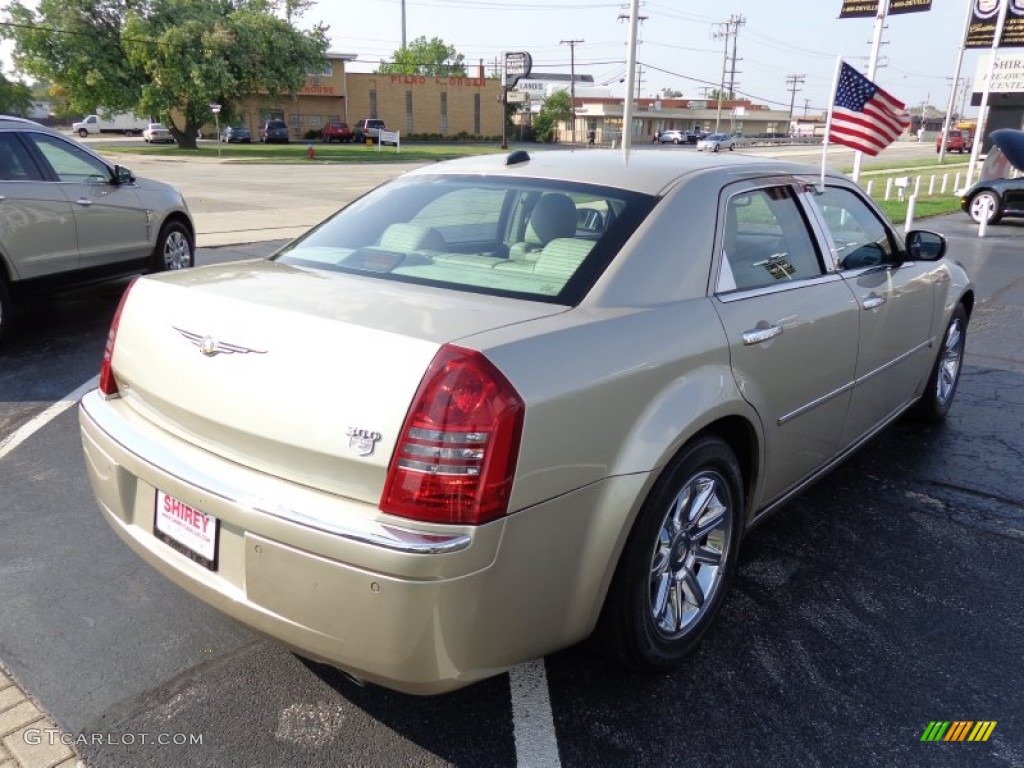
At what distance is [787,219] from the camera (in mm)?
3430

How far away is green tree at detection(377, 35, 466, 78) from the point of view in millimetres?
97625

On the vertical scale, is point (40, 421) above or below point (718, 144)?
below

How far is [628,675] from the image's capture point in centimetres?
270

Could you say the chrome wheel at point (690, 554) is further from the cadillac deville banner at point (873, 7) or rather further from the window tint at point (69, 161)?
the cadillac deville banner at point (873, 7)

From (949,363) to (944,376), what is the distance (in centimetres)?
11

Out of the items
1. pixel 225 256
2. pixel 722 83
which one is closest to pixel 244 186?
pixel 225 256

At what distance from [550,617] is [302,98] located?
246 ft

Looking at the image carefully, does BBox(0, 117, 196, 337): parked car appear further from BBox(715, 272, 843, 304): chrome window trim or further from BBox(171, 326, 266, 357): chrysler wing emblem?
BBox(715, 272, 843, 304): chrome window trim

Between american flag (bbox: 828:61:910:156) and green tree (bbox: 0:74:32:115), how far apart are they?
64.0 meters

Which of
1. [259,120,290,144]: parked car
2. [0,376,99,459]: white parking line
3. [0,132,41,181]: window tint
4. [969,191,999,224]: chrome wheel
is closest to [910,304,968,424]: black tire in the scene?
[0,376,99,459]: white parking line

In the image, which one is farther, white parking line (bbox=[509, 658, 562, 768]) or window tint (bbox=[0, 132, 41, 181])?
window tint (bbox=[0, 132, 41, 181])

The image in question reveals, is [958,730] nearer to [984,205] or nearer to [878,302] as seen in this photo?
[878,302]

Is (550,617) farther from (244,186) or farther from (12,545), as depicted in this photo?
(244,186)

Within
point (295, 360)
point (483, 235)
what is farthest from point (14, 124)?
point (295, 360)
